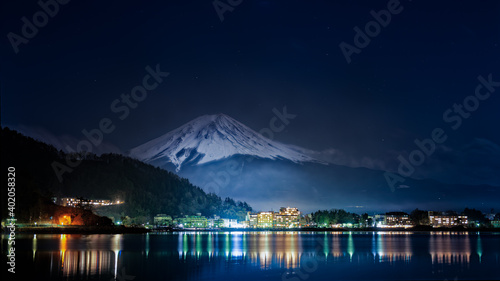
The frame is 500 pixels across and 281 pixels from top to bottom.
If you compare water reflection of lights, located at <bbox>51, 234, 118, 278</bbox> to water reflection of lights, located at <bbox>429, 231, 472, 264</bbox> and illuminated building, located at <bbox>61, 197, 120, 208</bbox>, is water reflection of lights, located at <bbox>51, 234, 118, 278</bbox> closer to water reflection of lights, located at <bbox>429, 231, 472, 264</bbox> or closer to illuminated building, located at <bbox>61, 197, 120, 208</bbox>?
water reflection of lights, located at <bbox>429, 231, 472, 264</bbox>

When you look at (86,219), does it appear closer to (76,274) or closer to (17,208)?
(17,208)

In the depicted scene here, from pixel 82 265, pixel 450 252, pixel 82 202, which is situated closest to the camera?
pixel 82 265

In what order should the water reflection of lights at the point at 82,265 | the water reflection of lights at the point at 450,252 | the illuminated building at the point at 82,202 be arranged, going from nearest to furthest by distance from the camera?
the water reflection of lights at the point at 82,265, the water reflection of lights at the point at 450,252, the illuminated building at the point at 82,202

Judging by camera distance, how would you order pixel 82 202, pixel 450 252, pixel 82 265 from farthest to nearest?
pixel 82 202 < pixel 450 252 < pixel 82 265

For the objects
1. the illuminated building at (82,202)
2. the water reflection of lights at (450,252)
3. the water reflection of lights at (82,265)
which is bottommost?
the water reflection of lights at (450,252)

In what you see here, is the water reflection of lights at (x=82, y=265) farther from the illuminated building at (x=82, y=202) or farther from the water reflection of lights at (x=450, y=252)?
the illuminated building at (x=82, y=202)

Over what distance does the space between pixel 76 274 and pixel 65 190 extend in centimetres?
14037

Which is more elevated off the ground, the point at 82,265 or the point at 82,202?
the point at 82,202

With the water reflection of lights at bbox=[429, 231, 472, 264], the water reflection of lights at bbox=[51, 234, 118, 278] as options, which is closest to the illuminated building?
the water reflection of lights at bbox=[429, 231, 472, 264]

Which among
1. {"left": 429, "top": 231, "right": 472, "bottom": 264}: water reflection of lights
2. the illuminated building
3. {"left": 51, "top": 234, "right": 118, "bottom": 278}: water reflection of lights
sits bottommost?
{"left": 429, "top": 231, "right": 472, "bottom": 264}: water reflection of lights

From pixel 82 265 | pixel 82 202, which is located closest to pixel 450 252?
pixel 82 265

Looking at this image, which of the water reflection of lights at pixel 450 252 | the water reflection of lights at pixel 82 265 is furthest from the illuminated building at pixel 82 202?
the water reflection of lights at pixel 82 265

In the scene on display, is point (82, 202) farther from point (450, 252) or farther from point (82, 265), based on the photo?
point (82, 265)

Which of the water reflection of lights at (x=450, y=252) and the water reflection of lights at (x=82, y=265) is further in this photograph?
the water reflection of lights at (x=450, y=252)
